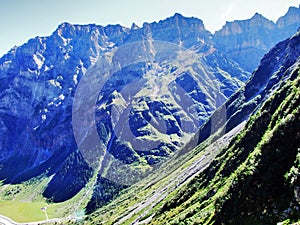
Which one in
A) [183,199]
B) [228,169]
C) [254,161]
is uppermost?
[254,161]

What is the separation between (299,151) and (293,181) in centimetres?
492

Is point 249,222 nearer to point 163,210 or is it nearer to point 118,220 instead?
point 163,210

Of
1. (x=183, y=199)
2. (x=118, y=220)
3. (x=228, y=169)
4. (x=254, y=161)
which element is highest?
(x=254, y=161)

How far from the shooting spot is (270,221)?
33781 millimetres

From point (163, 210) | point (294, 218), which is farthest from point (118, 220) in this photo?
point (294, 218)

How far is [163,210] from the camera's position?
10338 centimetres

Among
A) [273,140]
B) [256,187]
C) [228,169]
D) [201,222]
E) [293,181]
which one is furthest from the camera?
[228,169]

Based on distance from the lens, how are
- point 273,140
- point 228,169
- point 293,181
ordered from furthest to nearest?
point 228,169, point 273,140, point 293,181

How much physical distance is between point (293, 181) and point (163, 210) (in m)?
74.7

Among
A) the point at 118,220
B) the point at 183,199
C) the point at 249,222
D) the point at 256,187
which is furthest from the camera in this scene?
the point at 118,220

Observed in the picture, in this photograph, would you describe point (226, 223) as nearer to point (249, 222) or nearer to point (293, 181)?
point (249, 222)

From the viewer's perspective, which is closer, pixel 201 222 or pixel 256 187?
pixel 256 187

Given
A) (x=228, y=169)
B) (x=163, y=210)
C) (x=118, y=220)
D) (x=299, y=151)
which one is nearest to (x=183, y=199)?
(x=163, y=210)

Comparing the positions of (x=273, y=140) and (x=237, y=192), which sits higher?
(x=273, y=140)
